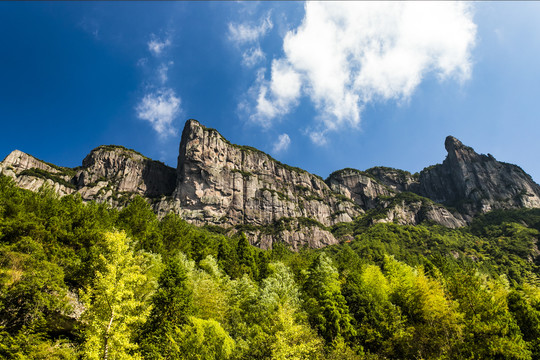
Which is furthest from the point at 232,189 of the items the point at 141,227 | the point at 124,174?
the point at 141,227

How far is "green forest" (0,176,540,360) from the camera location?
56.9 ft

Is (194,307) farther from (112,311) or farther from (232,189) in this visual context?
(232,189)

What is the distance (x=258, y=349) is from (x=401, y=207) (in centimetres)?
19578

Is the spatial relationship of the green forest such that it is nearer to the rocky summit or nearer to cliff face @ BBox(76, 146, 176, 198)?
the rocky summit

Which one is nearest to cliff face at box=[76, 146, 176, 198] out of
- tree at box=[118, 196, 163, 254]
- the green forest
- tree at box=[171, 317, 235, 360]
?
tree at box=[118, 196, 163, 254]

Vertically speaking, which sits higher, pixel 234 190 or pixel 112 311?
pixel 234 190

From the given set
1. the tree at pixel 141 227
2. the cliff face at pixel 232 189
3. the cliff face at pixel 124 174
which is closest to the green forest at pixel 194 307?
the tree at pixel 141 227

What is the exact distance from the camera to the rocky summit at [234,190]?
140 metres

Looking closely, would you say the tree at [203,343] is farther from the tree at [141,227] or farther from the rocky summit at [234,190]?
the rocky summit at [234,190]

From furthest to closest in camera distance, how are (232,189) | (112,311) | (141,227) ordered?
(232,189)
(141,227)
(112,311)

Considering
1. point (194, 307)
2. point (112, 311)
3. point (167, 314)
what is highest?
point (194, 307)

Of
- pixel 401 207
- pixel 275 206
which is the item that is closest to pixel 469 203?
pixel 401 207

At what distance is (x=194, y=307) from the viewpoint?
24109 mm

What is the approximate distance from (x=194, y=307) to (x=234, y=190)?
136 meters
